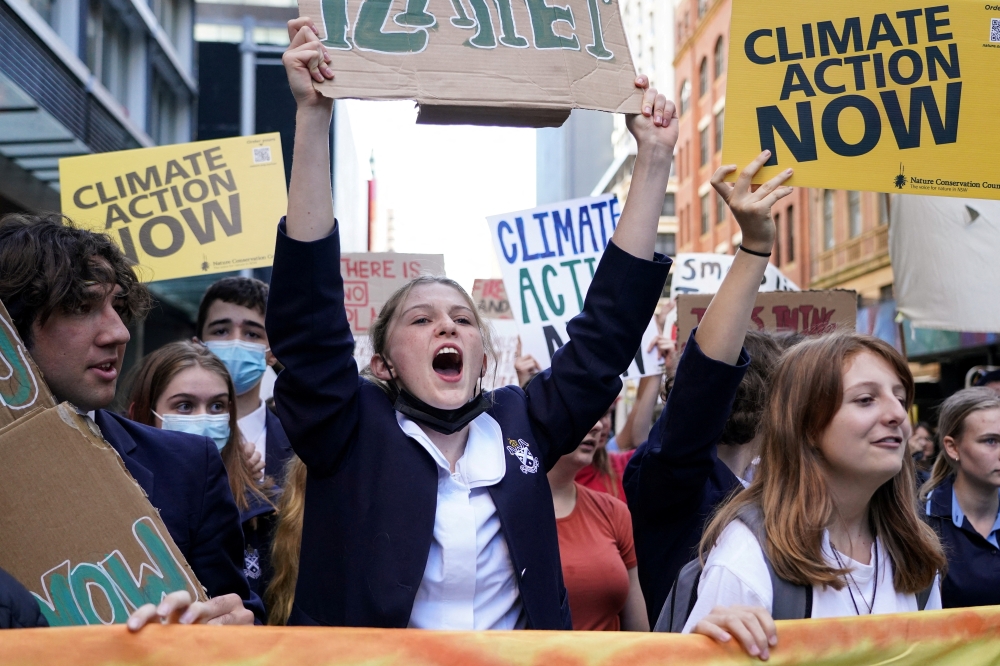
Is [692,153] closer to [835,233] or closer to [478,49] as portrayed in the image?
[835,233]

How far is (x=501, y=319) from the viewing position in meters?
8.42

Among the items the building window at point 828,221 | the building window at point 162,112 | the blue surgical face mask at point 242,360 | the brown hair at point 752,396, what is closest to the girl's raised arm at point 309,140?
the brown hair at point 752,396

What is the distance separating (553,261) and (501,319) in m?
2.58

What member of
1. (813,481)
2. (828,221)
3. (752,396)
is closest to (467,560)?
(813,481)

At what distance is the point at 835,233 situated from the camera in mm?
28453

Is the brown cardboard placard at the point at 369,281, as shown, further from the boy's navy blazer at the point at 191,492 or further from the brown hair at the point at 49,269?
the brown hair at the point at 49,269

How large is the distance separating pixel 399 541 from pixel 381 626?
0.18 m

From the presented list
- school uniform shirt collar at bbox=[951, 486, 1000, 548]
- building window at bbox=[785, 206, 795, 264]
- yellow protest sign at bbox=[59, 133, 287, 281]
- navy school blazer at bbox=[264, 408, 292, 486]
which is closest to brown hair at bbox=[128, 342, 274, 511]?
navy school blazer at bbox=[264, 408, 292, 486]

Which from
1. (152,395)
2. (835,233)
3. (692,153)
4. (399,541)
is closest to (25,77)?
(152,395)

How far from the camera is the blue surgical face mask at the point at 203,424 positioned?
3836 millimetres

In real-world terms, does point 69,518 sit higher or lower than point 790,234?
lower

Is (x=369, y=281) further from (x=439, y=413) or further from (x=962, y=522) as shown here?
(x=439, y=413)

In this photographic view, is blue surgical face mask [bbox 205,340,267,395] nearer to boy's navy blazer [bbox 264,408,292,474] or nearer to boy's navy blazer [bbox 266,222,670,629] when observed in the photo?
boy's navy blazer [bbox 264,408,292,474]

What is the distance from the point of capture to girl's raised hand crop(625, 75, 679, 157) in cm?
265
